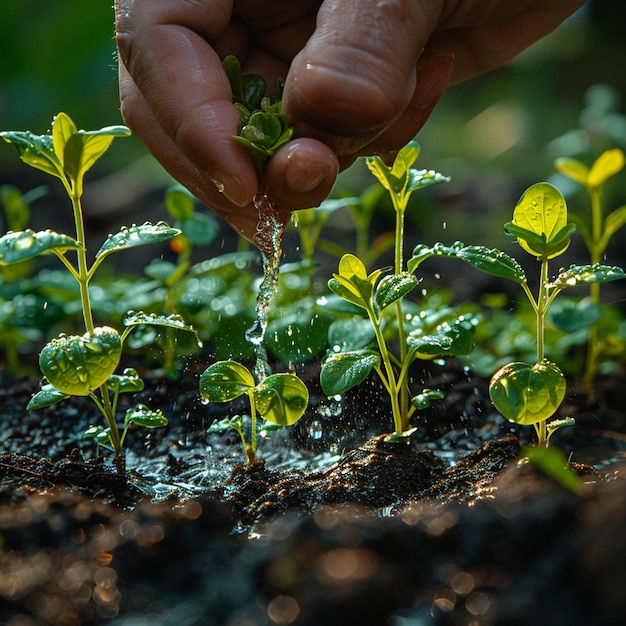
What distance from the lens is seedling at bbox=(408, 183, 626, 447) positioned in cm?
144

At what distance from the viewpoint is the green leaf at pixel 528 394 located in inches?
56.6

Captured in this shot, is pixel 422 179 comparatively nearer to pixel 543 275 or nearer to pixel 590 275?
pixel 543 275

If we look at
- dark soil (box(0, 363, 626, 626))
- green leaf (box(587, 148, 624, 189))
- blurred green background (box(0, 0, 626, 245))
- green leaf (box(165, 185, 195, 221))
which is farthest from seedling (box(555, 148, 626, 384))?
blurred green background (box(0, 0, 626, 245))

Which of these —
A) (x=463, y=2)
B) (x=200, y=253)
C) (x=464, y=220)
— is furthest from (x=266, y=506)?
(x=464, y=220)

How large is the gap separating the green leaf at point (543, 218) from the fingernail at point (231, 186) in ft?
1.81

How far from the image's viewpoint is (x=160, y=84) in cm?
159

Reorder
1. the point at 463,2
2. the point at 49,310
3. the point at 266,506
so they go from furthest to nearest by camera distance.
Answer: the point at 49,310 → the point at 463,2 → the point at 266,506

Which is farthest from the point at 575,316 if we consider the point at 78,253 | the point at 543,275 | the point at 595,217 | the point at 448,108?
the point at 448,108

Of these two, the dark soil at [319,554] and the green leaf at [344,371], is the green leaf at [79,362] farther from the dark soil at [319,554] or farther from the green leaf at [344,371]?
the green leaf at [344,371]

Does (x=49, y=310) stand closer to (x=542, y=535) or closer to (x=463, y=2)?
(x=463, y=2)

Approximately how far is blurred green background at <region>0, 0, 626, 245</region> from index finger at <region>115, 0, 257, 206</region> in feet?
12.3

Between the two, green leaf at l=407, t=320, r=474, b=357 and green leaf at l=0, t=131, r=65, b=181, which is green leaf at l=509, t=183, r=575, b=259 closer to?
green leaf at l=407, t=320, r=474, b=357

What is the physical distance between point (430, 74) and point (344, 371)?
2.67 feet

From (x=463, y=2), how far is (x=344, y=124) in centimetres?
53
